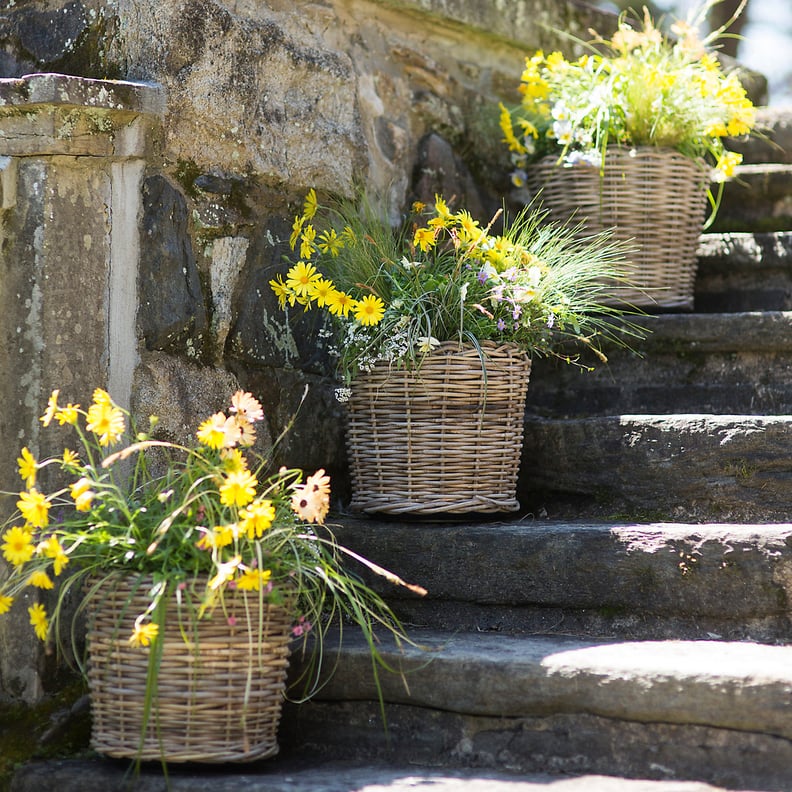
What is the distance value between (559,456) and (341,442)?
49 cm

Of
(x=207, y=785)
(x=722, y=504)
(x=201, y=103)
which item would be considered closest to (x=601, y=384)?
(x=722, y=504)

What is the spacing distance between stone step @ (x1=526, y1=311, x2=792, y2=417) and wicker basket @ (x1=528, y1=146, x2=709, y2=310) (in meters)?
→ 0.17

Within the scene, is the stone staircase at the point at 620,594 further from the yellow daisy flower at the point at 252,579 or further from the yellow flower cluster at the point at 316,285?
the yellow flower cluster at the point at 316,285

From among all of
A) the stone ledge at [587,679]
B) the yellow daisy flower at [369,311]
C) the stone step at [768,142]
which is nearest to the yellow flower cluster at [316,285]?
the yellow daisy flower at [369,311]

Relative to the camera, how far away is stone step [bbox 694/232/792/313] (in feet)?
9.45

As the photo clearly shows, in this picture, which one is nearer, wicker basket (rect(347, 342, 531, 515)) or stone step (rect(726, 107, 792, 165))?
wicker basket (rect(347, 342, 531, 515))

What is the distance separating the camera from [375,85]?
2625 millimetres

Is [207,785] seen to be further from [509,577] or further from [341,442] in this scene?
[341,442]

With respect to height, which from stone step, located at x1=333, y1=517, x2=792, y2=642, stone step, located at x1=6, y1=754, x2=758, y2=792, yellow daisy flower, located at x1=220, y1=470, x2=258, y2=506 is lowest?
stone step, located at x1=6, y1=754, x2=758, y2=792

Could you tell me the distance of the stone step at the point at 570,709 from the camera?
1.66 metres

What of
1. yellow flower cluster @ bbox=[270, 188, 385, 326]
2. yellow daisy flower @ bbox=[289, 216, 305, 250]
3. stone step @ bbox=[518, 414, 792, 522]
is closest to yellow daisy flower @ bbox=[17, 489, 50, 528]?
yellow flower cluster @ bbox=[270, 188, 385, 326]

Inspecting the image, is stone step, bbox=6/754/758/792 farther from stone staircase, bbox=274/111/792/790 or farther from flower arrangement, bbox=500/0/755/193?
flower arrangement, bbox=500/0/755/193

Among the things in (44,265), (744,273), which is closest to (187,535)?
(44,265)

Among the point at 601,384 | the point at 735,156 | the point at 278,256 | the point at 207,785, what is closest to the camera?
the point at 207,785
